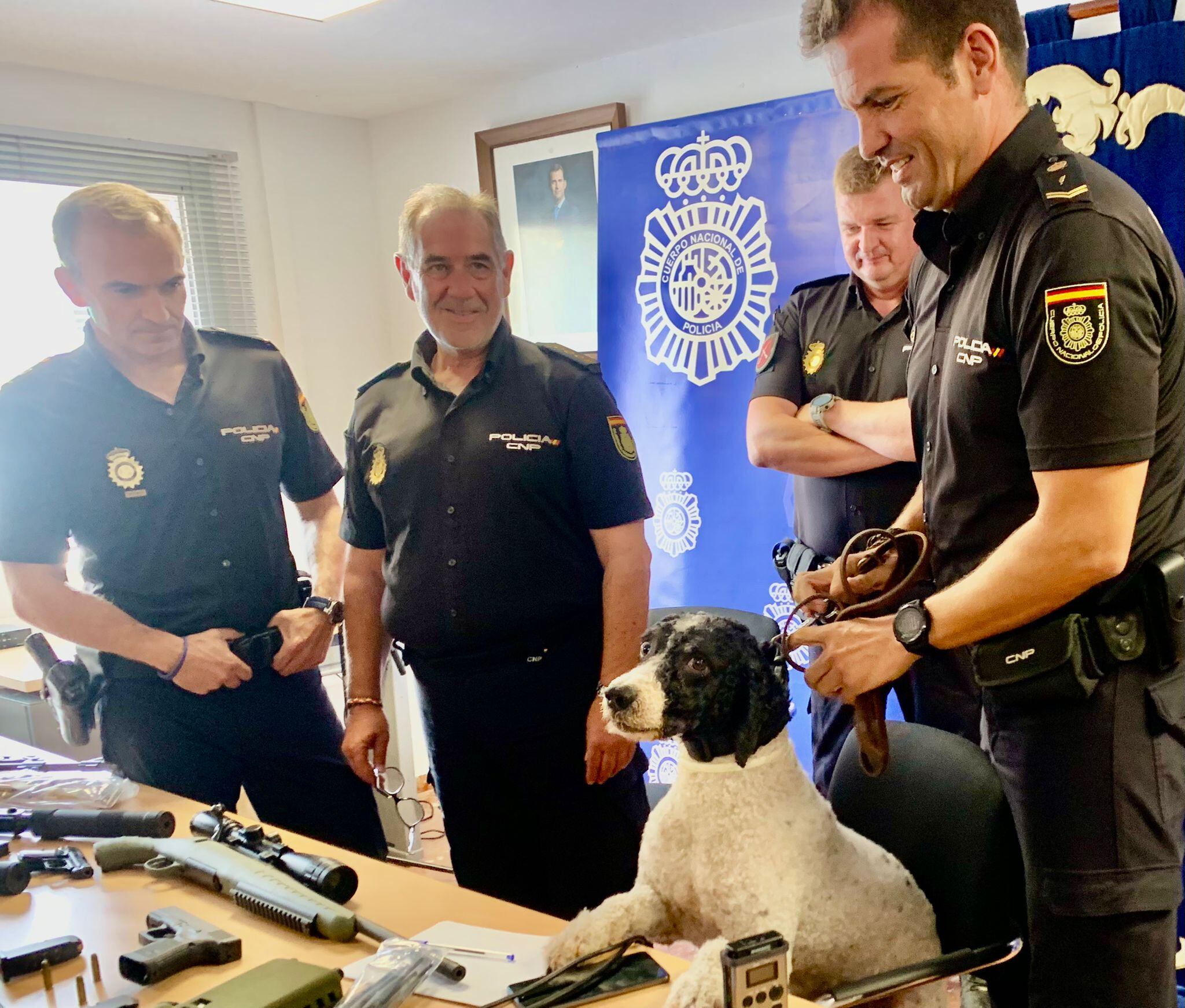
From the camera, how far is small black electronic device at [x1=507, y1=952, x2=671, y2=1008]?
1.10m

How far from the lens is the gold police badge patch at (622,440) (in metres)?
1.88

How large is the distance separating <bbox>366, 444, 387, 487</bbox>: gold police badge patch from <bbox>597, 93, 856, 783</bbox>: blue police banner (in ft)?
5.31

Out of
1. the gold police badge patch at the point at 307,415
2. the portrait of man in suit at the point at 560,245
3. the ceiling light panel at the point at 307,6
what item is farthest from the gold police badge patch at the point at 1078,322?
the portrait of man in suit at the point at 560,245

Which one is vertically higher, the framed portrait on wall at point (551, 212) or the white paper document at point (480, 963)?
the framed portrait on wall at point (551, 212)

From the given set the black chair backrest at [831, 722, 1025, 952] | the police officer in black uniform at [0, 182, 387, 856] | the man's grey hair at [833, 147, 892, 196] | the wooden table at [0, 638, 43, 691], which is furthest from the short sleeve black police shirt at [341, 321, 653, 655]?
the wooden table at [0, 638, 43, 691]

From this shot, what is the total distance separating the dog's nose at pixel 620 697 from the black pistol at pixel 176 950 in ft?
1.74

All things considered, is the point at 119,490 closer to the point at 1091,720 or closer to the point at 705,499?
the point at 1091,720

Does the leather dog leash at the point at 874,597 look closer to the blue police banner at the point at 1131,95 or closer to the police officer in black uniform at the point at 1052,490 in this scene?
the police officer in black uniform at the point at 1052,490

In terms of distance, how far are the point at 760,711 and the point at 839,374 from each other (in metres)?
1.27

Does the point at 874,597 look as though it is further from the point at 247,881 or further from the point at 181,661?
the point at 181,661

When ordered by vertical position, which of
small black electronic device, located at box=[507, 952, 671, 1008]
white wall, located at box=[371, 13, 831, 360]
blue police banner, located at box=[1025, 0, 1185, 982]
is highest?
white wall, located at box=[371, 13, 831, 360]

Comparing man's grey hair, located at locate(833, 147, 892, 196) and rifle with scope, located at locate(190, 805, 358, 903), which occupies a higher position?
man's grey hair, located at locate(833, 147, 892, 196)

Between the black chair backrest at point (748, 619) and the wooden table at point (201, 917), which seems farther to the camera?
the black chair backrest at point (748, 619)

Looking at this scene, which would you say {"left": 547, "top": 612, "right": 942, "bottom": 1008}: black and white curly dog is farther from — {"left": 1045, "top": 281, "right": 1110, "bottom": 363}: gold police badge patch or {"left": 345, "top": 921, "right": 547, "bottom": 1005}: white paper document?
{"left": 1045, "top": 281, "right": 1110, "bottom": 363}: gold police badge patch
